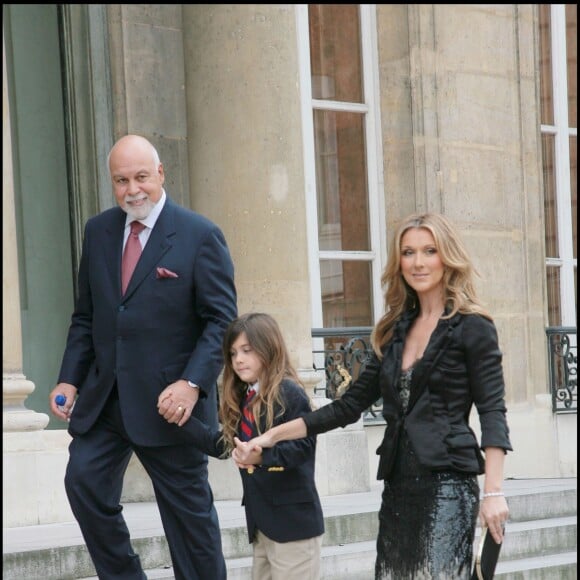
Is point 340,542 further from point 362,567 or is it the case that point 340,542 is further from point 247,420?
point 247,420

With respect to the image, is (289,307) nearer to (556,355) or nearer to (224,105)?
(224,105)

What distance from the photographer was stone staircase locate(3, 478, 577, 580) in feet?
21.0

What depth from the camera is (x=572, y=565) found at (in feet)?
25.1

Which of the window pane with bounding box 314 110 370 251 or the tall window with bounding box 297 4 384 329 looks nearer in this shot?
the tall window with bounding box 297 4 384 329

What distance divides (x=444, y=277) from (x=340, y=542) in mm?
3507

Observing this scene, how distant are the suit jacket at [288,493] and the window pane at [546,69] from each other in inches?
323

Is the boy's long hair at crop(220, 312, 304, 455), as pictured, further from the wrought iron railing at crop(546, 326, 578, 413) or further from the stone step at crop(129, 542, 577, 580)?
the wrought iron railing at crop(546, 326, 578, 413)

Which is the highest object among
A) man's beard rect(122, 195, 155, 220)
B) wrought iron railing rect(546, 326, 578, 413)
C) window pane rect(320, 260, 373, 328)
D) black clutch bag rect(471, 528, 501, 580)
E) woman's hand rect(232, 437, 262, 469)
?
man's beard rect(122, 195, 155, 220)

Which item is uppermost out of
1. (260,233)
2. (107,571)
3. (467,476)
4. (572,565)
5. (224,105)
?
(224,105)

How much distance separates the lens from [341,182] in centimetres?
1099

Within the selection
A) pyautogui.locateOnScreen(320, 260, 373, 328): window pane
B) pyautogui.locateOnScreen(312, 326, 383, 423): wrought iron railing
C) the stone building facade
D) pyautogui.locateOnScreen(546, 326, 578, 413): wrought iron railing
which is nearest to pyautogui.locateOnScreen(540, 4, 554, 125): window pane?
pyautogui.locateOnScreen(546, 326, 578, 413): wrought iron railing

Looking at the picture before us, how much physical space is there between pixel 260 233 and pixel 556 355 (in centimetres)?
391

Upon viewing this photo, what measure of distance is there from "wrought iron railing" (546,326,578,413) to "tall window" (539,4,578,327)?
0.51m

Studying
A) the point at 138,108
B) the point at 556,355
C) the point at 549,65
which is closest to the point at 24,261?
the point at 138,108
